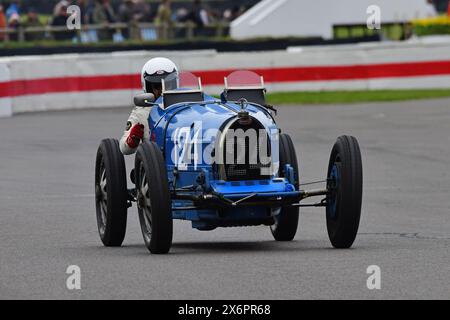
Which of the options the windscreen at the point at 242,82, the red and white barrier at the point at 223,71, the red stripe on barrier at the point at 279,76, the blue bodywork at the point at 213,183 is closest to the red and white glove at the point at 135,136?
the blue bodywork at the point at 213,183

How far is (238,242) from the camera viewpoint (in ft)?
37.6

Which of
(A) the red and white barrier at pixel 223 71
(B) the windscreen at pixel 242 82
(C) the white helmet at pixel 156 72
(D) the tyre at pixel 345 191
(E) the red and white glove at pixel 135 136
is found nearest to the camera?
(D) the tyre at pixel 345 191

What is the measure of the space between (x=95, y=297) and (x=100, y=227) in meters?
3.24

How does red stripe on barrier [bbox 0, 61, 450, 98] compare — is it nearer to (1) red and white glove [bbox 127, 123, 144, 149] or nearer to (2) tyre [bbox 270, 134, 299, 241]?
(1) red and white glove [bbox 127, 123, 144, 149]

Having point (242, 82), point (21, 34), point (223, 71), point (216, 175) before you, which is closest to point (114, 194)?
point (216, 175)

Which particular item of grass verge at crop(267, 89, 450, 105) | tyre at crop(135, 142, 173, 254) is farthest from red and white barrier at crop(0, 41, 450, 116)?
tyre at crop(135, 142, 173, 254)

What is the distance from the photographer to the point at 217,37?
3697 centimetres

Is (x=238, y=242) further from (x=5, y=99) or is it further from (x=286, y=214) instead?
(x=5, y=99)

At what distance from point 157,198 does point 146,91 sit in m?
2.01

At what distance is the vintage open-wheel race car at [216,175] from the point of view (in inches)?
401

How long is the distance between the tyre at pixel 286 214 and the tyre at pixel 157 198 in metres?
1.12

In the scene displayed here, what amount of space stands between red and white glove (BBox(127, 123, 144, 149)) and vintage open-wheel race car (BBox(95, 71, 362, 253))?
0.31 feet

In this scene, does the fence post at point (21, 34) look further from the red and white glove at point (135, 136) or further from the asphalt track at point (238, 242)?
the red and white glove at point (135, 136)

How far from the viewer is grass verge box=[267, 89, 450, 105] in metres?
27.2
